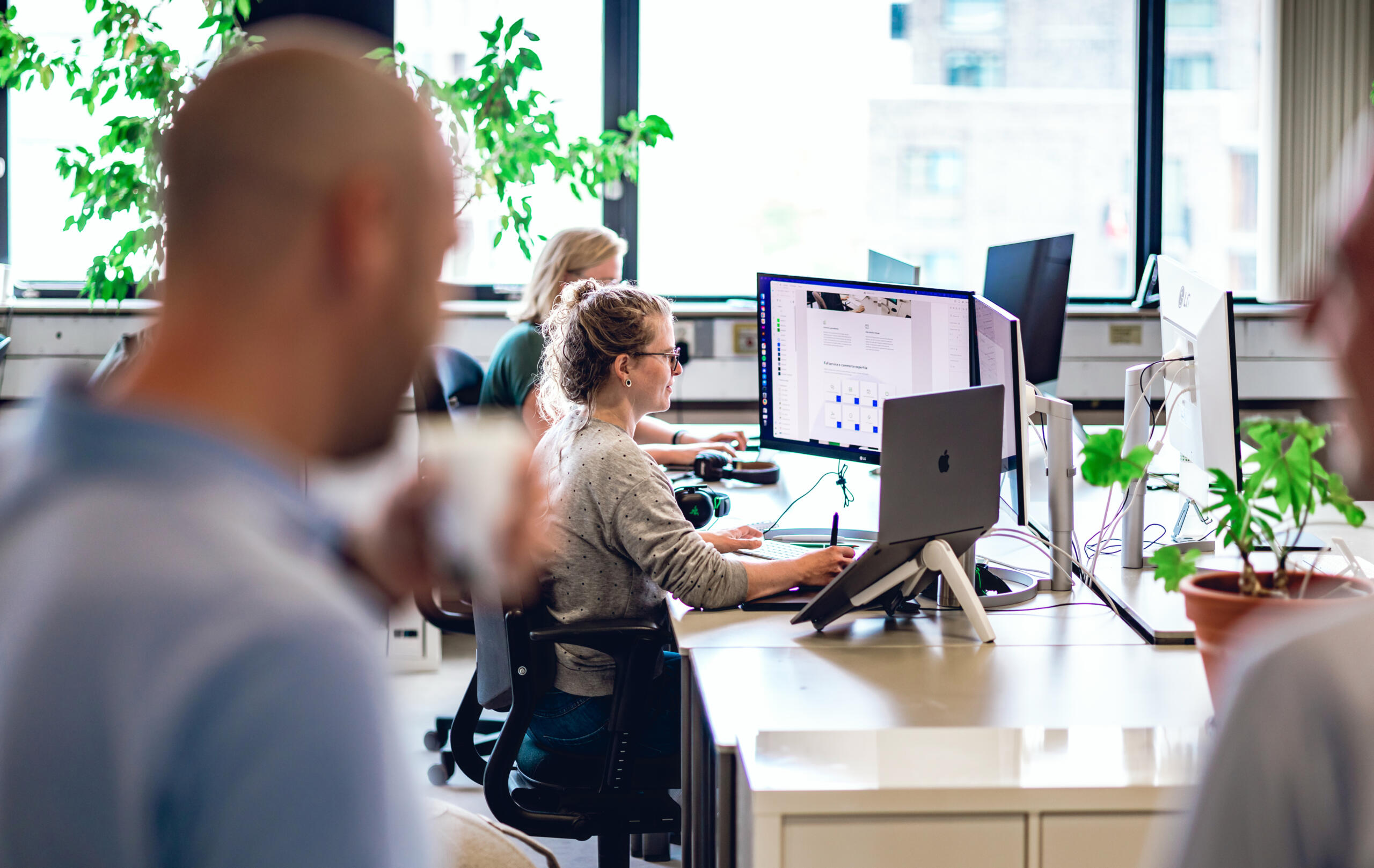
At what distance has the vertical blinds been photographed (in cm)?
413

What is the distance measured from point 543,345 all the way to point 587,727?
142cm

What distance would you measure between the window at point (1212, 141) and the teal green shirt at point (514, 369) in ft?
8.54

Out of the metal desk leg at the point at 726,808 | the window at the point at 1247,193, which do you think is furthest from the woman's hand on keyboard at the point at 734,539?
the window at the point at 1247,193

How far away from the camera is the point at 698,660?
5.29 feet

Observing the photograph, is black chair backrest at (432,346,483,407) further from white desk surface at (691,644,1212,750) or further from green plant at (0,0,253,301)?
white desk surface at (691,644,1212,750)

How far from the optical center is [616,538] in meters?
1.96

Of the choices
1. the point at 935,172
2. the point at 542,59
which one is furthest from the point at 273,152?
the point at 935,172

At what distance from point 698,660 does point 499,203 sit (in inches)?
94.5

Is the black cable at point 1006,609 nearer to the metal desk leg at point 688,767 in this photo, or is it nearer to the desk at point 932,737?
the desk at point 932,737

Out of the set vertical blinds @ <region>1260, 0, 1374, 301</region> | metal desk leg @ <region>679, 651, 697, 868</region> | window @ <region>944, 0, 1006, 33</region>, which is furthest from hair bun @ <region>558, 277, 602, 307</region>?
vertical blinds @ <region>1260, 0, 1374, 301</region>

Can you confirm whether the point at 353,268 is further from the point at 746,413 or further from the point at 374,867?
the point at 746,413

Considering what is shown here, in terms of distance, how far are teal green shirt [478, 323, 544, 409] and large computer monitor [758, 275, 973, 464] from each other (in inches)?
30.4

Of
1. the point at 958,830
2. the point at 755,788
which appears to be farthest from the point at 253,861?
the point at 958,830

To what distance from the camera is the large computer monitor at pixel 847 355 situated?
228cm
